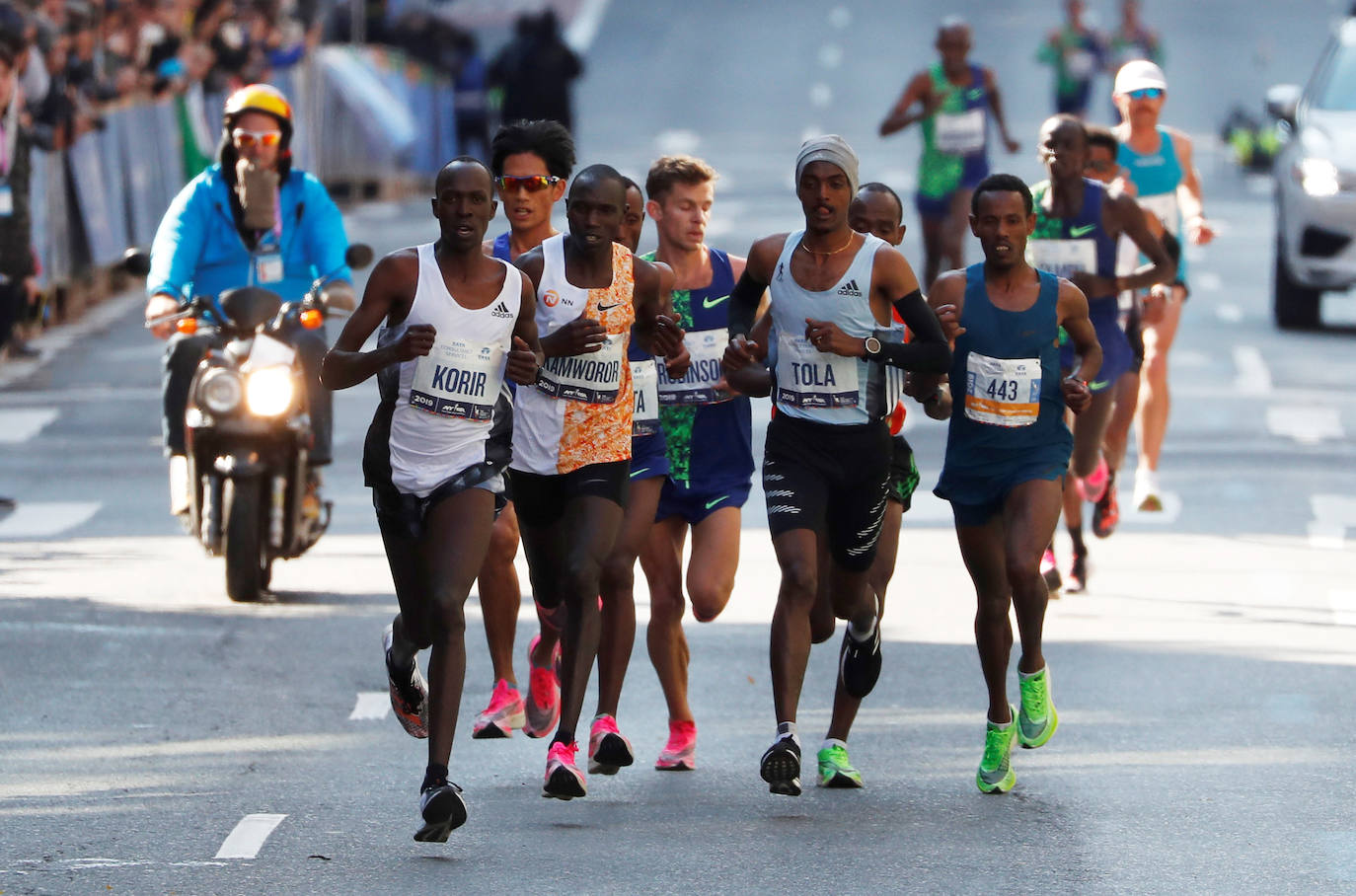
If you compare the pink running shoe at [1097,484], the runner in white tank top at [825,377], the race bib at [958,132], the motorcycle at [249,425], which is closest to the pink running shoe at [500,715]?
the runner in white tank top at [825,377]

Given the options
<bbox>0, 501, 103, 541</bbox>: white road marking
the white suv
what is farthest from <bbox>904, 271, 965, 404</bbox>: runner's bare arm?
the white suv

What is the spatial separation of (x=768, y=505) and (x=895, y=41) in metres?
50.8

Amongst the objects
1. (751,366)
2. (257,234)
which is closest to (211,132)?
(257,234)

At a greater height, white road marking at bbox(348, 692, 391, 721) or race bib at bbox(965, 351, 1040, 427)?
race bib at bbox(965, 351, 1040, 427)

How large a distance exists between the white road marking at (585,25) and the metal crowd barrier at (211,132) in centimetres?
1850

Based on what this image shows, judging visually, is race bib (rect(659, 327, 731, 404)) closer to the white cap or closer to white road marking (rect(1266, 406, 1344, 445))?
the white cap

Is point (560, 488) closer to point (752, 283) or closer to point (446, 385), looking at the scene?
point (446, 385)

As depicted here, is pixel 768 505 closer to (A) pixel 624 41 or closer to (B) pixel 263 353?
(B) pixel 263 353

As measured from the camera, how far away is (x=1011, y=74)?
5019 centimetres

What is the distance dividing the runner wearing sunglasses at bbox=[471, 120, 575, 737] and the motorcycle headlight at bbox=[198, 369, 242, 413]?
7.89 ft

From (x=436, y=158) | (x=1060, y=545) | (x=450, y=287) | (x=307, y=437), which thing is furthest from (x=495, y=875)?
(x=436, y=158)

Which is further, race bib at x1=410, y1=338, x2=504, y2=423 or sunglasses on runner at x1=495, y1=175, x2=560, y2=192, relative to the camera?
sunglasses on runner at x1=495, y1=175, x2=560, y2=192

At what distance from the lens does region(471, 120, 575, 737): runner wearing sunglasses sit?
841cm

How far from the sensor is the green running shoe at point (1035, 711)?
26.8 ft
